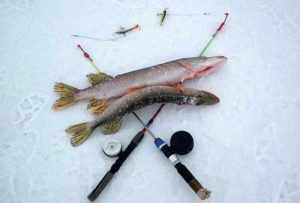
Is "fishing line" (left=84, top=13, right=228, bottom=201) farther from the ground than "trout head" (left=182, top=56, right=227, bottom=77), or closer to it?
closer to it

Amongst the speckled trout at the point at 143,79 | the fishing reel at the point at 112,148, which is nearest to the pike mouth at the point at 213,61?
the speckled trout at the point at 143,79

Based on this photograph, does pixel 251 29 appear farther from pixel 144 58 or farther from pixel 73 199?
pixel 73 199

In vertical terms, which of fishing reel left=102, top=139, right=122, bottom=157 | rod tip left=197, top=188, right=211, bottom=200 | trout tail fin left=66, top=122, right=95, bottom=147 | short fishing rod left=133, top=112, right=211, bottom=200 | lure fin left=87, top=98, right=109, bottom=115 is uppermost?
lure fin left=87, top=98, right=109, bottom=115

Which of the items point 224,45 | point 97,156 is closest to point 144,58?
point 224,45

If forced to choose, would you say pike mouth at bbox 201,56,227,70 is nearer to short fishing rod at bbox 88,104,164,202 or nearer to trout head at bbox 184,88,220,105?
trout head at bbox 184,88,220,105

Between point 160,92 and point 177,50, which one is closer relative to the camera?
point 160,92

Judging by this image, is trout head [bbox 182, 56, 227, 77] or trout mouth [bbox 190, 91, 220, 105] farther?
trout head [bbox 182, 56, 227, 77]

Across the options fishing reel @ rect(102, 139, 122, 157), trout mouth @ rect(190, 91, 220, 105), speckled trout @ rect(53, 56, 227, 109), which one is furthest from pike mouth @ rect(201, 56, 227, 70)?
fishing reel @ rect(102, 139, 122, 157)
